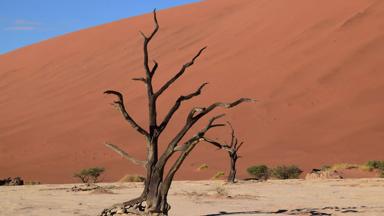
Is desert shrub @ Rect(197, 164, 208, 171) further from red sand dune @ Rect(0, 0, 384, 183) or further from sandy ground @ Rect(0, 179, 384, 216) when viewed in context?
sandy ground @ Rect(0, 179, 384, 216)

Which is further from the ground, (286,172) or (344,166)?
(344,166)

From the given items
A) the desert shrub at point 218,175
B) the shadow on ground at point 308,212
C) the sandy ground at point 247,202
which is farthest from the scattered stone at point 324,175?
the shadow on ground at point 308,212

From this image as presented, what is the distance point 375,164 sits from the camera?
25.9 m

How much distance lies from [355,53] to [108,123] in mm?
15979

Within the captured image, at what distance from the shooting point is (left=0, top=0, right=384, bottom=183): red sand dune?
31739 millimetres

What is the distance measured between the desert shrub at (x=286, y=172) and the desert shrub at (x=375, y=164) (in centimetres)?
279

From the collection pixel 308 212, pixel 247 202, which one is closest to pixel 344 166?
pixel 247 202

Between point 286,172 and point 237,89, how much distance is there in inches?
614

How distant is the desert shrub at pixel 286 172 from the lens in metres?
26.0

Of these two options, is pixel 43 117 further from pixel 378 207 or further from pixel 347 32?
pixel 378 207

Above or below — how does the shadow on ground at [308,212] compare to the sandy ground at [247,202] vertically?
below

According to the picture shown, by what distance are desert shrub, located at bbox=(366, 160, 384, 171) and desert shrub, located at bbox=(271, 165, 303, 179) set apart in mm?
2790

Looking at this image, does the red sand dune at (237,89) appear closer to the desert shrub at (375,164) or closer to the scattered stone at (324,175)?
the desert shrub at (375,164)

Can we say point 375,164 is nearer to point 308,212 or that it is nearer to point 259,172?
point 259,172
